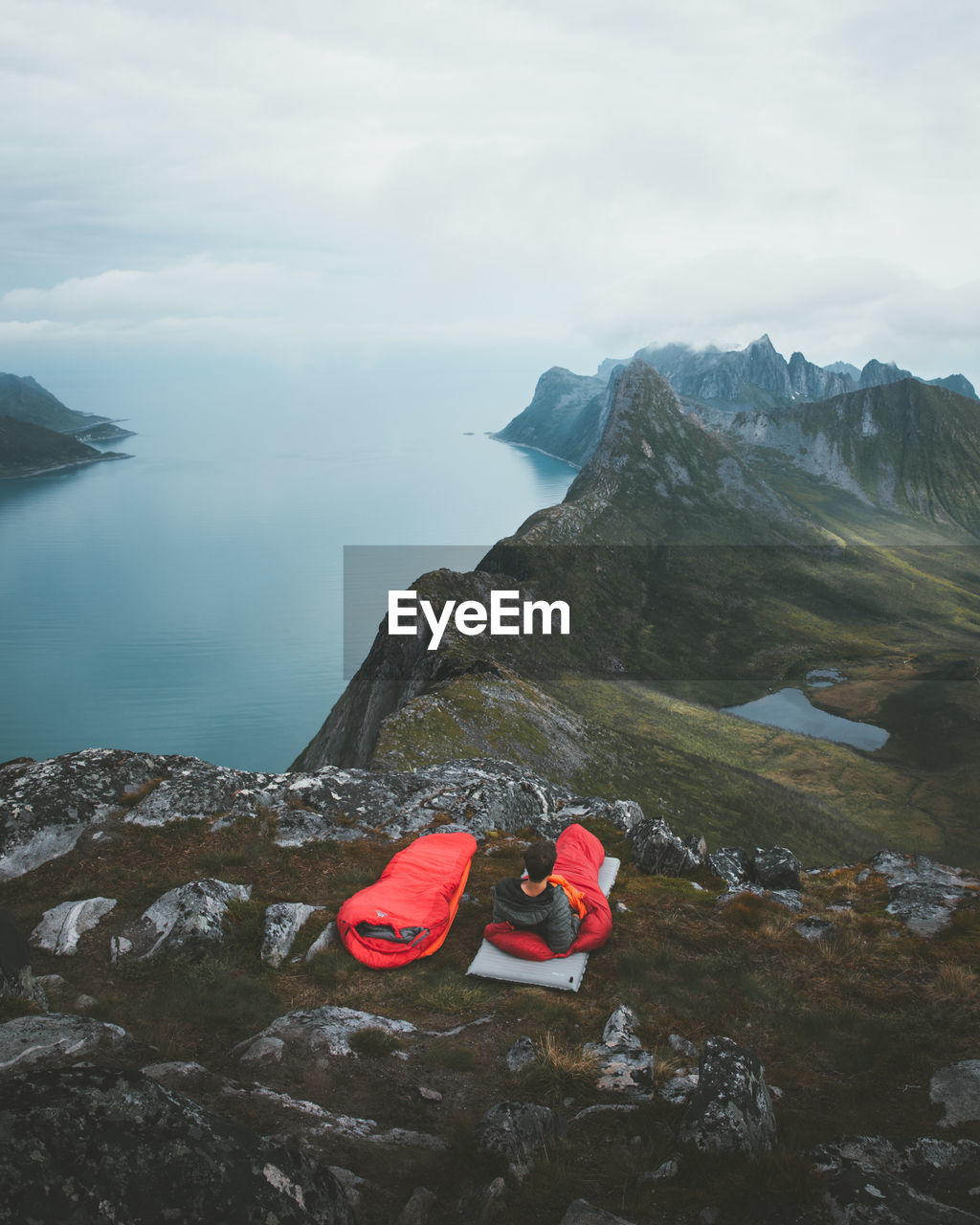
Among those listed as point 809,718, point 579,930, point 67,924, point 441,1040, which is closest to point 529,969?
point 579,930

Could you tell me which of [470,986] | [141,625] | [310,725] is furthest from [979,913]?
[141,625]

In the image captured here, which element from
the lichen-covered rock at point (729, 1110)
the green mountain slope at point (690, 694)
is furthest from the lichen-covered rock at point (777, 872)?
the green mountain slope at point (690, 694)

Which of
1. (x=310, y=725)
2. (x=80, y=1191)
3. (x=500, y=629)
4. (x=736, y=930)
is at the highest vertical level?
(x=80, y=1191)

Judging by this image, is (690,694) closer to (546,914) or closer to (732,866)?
(732,866)

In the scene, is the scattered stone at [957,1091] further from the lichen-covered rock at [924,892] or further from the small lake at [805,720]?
the small lake at [805,720]

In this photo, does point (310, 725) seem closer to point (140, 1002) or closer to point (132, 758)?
point (132, 758)

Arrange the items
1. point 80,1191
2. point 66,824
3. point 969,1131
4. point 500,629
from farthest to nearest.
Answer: point 500,629 < point 66,824 < point 969,1131 < point 80,1191

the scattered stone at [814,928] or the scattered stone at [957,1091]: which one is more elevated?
the scattered stone at [957,1091]
